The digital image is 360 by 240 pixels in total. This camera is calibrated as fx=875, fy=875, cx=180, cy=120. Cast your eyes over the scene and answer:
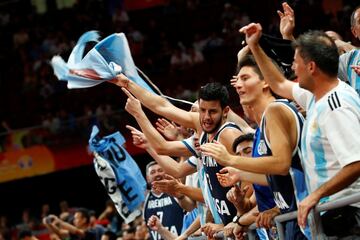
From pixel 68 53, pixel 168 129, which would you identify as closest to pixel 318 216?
pixel 168 129

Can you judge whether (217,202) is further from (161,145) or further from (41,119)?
(41,119)

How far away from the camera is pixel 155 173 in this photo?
30.0 feet

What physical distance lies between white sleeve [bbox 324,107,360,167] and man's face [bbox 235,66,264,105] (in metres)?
1.06

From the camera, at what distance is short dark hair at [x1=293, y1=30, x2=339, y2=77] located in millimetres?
4496

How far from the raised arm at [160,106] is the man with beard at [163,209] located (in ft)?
6.40

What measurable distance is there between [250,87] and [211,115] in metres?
0.89

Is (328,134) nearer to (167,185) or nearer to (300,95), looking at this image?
(300,95)

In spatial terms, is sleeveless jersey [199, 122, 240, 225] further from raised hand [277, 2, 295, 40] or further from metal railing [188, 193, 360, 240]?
metal railing [188, 193, 360, 240]

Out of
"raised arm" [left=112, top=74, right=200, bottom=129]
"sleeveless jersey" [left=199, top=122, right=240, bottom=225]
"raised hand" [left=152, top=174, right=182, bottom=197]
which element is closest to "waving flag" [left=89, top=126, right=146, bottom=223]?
"raised arm" [left=112, top=74, right=200, bottom=129]

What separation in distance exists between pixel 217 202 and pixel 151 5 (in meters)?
15.5

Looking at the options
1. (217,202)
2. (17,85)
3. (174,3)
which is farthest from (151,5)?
(217,202)

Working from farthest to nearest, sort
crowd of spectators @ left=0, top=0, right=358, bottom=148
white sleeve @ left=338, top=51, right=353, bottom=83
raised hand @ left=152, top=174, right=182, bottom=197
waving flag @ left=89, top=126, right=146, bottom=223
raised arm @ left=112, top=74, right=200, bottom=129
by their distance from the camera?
1. crowd of spectators @ left=0, top=0, right=358, bottom=148
2. waving flag @ left=89, top=126, right=146, bottom=223
3. raised arm @ left=112, top=74, right=200, bottom=129
4. raised hand @ left=152, top=174, right=182, bottom=197
5. white sleeve @ left=338, top=51, right=353, bottom=83

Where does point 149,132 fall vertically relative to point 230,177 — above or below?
above

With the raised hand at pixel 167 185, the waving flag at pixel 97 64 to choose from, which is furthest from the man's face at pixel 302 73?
the waving flag at pixel 97 64
